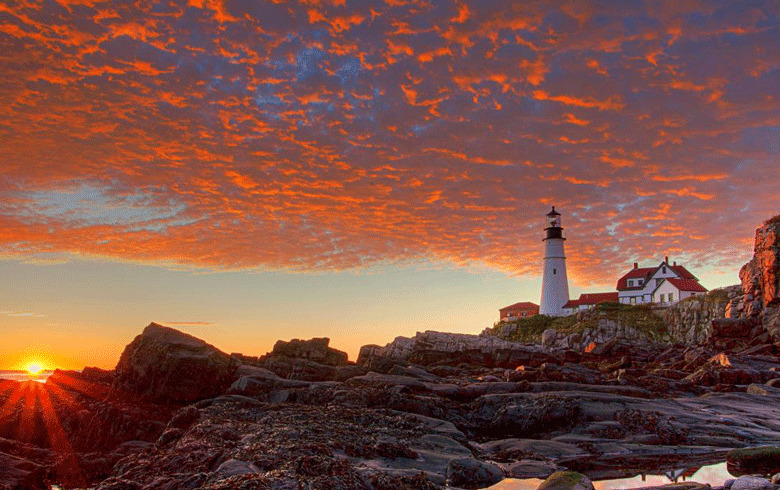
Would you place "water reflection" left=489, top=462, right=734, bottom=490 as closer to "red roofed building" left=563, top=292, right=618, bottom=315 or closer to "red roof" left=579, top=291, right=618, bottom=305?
"red roofed building" left=563, top=292, right=618, bottom=315

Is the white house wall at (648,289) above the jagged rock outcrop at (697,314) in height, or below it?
above

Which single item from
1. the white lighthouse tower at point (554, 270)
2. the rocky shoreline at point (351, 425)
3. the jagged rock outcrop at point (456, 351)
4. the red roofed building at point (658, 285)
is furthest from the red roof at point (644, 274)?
the rocky shoreline at point (351, 425)

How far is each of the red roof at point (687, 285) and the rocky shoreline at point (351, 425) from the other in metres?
66.8

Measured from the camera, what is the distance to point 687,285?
3570 inches

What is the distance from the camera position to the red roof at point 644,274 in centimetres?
9700

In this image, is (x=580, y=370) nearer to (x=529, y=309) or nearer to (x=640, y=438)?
(x=640, y=438)

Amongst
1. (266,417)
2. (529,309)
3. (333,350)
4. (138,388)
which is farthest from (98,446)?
(529,309)

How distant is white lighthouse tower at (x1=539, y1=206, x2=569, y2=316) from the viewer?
88.9 metres

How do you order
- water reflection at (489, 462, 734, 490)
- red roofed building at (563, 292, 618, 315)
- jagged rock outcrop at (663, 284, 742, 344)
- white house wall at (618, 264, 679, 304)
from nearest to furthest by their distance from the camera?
water reflection at (489, 462, 734, 490)
jagged rock outcrop at (663, 284, 742, 344)
red roofed building at (563, 292, 618, 315)
white house wall at (618, 264, 679, 304)

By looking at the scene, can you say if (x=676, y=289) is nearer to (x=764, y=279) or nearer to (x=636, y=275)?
(x=636, y=275)

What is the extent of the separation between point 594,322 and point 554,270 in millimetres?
17212

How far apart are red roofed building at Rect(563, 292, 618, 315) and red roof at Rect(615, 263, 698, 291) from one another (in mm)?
2186

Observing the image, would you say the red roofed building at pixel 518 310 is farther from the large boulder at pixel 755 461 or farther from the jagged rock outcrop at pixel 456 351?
the large boulder at pixel 755 461

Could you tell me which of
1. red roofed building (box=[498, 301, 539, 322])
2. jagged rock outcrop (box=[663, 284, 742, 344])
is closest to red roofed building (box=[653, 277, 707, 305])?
jagged rock outcrop (box=[663, 284, 742, 344])
